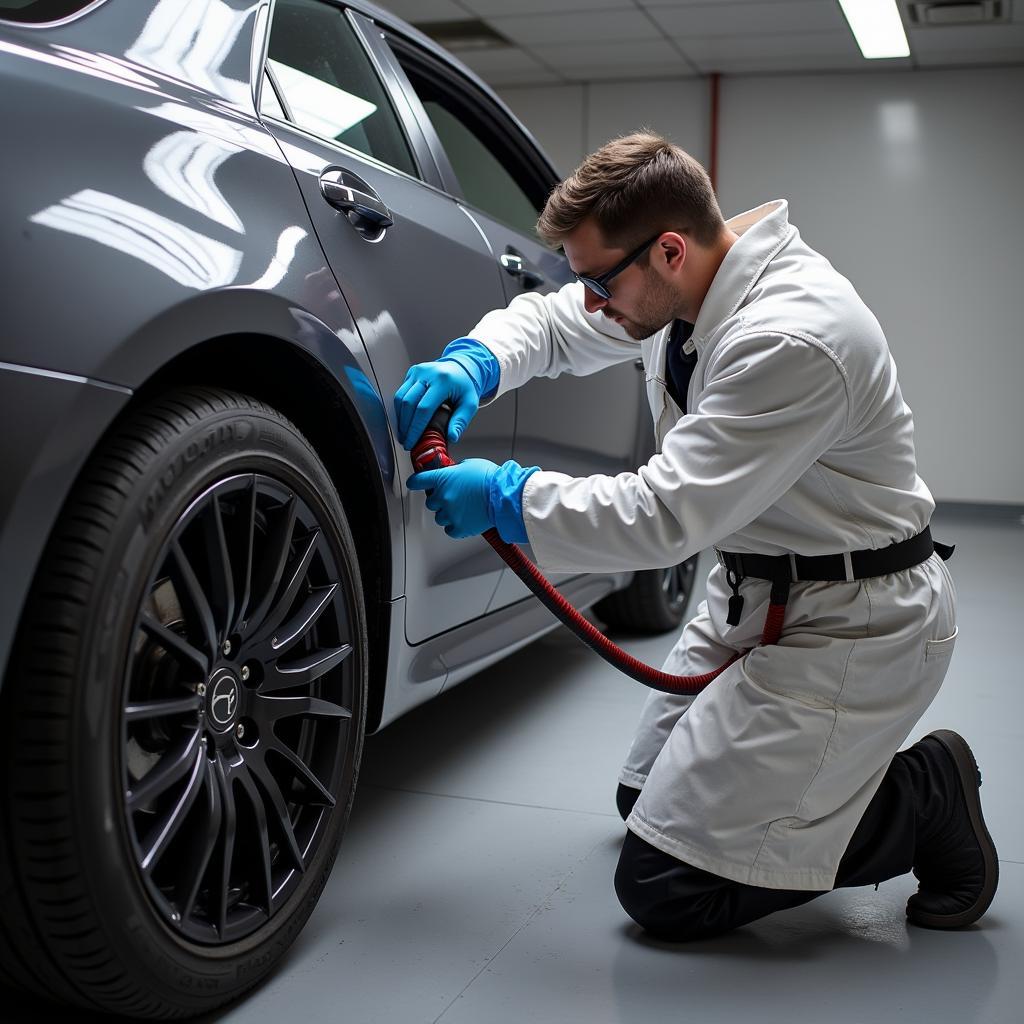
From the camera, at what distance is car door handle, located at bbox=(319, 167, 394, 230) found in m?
1.59

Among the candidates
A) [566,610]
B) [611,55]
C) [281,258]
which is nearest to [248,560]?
[281,258]

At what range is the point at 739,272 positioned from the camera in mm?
1773

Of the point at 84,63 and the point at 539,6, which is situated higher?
the point at 539,6

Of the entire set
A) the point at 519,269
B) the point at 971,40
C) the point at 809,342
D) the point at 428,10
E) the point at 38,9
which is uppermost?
the point at 428,10

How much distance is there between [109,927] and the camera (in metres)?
1.16

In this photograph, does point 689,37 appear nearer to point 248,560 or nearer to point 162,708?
point 248,560

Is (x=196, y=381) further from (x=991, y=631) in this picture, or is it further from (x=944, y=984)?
(x=991, y=631)

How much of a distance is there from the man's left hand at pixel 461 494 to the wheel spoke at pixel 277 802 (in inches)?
17.4

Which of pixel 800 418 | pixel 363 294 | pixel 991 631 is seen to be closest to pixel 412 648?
pixel 363 294

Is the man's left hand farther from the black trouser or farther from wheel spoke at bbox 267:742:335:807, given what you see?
the black trouser

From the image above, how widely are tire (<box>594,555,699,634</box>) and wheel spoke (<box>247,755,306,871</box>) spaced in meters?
1.95

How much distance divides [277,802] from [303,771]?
0.19ft

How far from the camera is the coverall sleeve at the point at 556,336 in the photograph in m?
2.05

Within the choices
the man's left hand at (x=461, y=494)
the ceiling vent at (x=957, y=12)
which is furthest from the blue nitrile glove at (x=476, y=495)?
the ceiling vent at (x=957, y=12)
